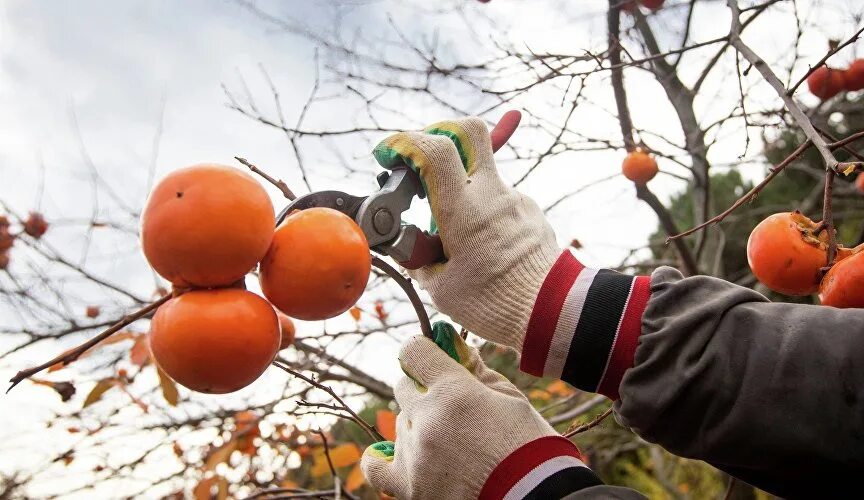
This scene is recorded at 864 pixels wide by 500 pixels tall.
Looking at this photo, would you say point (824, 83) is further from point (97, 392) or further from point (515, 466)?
point (97, 392)

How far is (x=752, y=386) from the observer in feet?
2.86

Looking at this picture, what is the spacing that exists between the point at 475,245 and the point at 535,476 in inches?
16.8

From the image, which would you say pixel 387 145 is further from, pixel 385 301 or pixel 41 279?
pixel 41 279

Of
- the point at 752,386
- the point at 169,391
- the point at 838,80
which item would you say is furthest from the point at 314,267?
the point at 838,80

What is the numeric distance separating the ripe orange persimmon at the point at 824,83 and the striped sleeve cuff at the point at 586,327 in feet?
7.56

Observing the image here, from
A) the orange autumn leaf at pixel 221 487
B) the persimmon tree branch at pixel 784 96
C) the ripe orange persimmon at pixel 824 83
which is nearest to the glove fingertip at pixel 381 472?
the persimmon tree branch at pixel 784 96

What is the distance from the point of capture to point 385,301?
3.26 metres

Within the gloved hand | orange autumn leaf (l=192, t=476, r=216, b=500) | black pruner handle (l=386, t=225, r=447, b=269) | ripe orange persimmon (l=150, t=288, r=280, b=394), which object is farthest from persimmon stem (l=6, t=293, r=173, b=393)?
orange autumn leaf (l=192, t=476, r=216, b=500)

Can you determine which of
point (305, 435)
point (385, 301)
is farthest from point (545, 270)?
point (305, 435)

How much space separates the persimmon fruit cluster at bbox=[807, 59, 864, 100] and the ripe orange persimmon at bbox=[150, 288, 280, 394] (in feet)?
9.39

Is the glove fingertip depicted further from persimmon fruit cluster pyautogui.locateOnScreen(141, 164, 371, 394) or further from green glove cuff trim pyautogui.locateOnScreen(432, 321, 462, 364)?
persimmon fruit cluster pyautogui.locateOnScreen(141, 164, 371, 394)

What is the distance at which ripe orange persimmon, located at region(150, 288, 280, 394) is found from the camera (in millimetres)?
787

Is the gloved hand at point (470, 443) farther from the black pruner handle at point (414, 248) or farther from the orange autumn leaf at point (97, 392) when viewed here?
the orange autumn leaf at point (97, 392)

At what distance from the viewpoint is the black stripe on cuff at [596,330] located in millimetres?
1035
